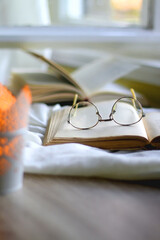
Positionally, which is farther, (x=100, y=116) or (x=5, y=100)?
(x=100, y=116)

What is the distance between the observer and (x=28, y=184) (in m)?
0.68

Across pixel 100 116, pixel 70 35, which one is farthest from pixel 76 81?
pixel 100 116

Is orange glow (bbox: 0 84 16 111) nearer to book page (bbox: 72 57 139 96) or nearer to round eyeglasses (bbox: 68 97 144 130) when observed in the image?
round eyeglasses (bbox: 68 97 144 130)

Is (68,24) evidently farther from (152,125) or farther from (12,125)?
(12,125)

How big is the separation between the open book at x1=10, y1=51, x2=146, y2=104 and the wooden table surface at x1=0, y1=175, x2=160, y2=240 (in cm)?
55

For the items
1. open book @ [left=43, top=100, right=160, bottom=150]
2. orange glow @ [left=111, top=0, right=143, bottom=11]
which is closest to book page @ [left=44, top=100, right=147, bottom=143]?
open book @ [left=43, top=100, right=160, bottom=150]

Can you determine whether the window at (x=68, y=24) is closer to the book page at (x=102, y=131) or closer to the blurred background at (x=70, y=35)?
the blurred background at (x=70, y=35)

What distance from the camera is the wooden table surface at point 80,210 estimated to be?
0.53 metres

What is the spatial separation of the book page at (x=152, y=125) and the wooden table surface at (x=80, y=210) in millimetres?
171

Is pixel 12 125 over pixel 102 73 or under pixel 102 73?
over

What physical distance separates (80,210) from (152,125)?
1.25ft

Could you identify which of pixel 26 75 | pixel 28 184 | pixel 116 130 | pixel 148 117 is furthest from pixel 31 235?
pixel 26 75

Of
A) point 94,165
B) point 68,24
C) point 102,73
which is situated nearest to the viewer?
point 94,165

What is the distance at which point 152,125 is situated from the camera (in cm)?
91
